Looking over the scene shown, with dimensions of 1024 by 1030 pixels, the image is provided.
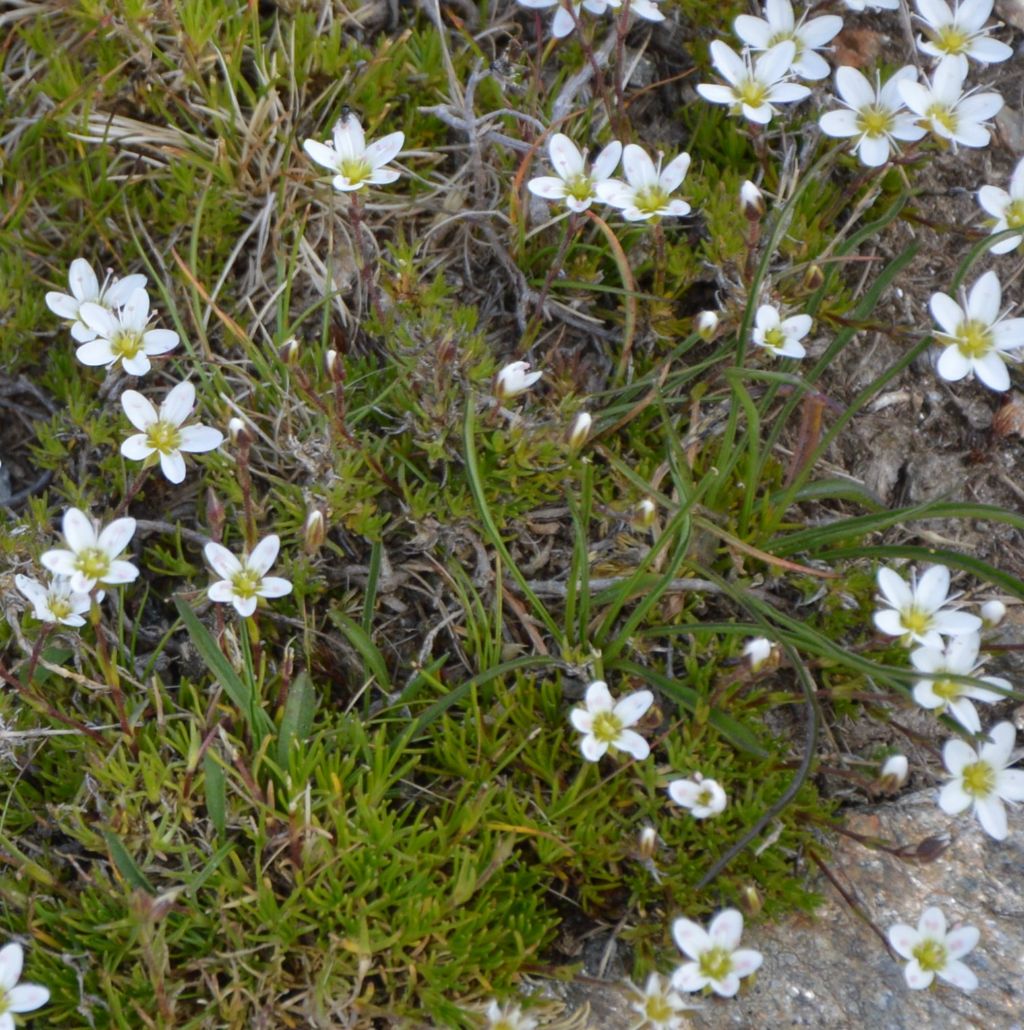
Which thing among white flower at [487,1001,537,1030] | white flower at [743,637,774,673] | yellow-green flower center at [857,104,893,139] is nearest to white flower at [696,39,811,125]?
yellow-green flower center at [857,104,893,139]

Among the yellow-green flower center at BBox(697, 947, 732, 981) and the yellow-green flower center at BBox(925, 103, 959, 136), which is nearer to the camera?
the yellow-green flower center at BBox(697, 947, 732, 981)

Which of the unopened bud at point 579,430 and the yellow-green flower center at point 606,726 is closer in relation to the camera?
the yellow-green flower center at point 606,726

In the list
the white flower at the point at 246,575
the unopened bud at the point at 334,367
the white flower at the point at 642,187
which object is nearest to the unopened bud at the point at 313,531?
the white flower at the point at 246,575

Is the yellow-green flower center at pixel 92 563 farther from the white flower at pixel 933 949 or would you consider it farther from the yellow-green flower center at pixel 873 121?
the yellow-green flower center at pixel 873 121

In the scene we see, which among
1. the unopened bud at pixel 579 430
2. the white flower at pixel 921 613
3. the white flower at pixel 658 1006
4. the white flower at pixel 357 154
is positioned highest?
the white flower at pixel 357 154

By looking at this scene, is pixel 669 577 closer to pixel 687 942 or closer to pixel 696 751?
pixel 696 751

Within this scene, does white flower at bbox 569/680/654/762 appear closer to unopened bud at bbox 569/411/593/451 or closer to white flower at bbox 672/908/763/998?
white flower at bbox 672/908/763/998

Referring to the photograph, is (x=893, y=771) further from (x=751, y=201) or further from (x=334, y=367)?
(x=334, y=367)

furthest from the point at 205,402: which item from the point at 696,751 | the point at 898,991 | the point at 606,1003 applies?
the point at 898,991
